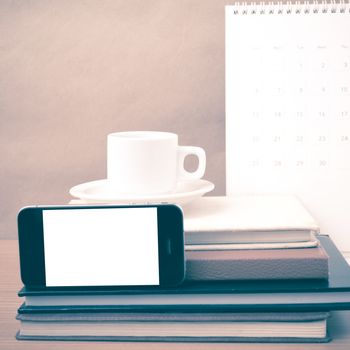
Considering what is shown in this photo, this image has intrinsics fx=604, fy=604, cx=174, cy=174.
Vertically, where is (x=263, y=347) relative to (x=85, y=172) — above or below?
below

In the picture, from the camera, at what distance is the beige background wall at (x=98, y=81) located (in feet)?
2.80

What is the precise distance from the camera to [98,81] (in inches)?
34.2

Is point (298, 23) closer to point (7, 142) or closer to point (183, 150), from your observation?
point (183, 150)

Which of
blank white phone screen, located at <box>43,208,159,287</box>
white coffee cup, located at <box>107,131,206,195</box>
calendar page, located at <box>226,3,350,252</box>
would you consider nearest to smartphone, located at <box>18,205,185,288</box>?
blank white phone screen, located at <box>43,208,159,287</box>

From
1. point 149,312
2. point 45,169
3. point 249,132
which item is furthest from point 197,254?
point 45,169

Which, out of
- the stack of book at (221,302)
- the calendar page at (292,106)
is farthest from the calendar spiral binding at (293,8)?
the stack of book at (221,302)

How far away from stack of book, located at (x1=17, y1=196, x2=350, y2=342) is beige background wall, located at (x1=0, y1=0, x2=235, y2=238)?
298 millimetres

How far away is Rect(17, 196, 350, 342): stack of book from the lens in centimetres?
57

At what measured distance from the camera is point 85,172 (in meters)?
0.89

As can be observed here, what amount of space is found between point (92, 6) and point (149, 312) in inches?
18.6

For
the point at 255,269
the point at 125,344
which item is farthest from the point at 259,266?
the point at 125,344

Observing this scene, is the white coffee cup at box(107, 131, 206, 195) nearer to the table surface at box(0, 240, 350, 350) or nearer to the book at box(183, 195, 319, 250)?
the book at box(183, 195, 319, 250)

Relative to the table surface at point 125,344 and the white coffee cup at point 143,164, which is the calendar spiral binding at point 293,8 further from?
the table surface at point 125,344

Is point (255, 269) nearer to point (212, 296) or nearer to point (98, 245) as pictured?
point (212, 296)
